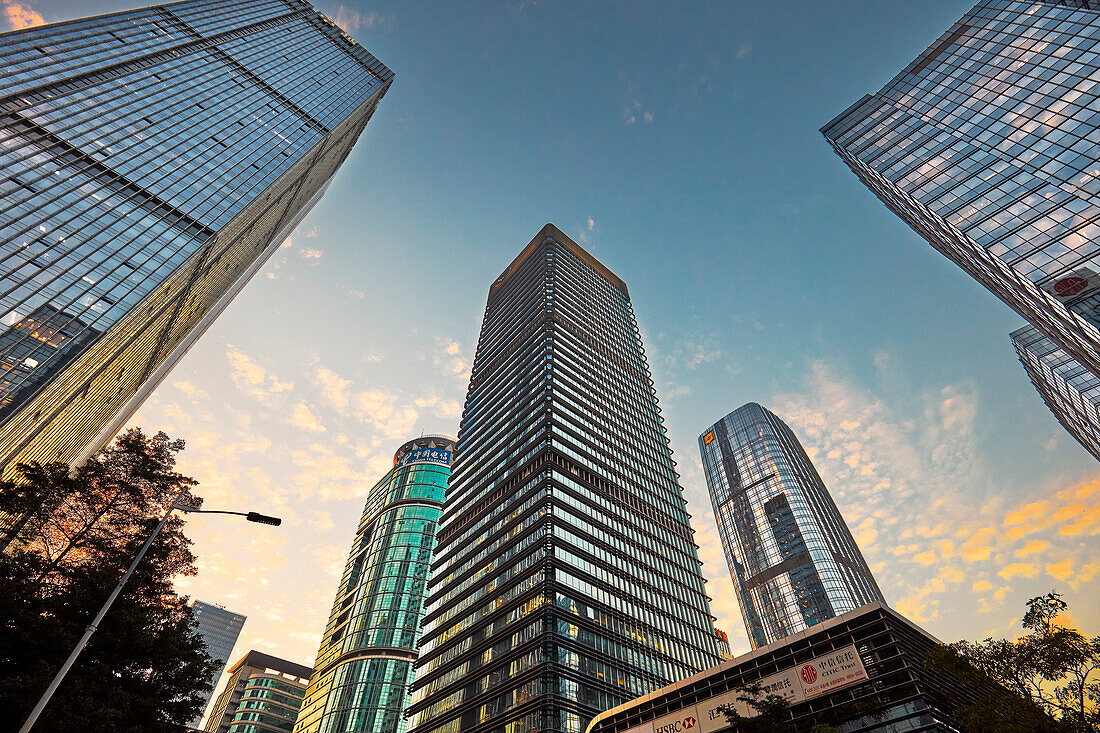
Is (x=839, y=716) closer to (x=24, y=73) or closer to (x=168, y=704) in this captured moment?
(x=168, y=704)

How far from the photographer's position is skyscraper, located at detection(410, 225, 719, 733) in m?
61.6

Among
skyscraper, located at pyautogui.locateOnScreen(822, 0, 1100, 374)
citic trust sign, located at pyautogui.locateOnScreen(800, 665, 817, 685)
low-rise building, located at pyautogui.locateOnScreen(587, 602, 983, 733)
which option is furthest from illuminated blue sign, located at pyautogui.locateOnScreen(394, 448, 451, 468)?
citic trust sign, located at pyautogui.locateOnScreen(800, 665, 817, 685)

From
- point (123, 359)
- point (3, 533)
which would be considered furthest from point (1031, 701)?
point (123, 359)

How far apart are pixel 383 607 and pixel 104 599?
91.2 metres

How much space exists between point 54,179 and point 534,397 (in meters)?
67.8

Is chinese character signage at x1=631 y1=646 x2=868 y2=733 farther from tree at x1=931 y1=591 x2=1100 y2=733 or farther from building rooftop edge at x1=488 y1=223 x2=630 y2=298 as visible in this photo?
building rooftop edge at x1=488 y1=223 x2=630 y2=298

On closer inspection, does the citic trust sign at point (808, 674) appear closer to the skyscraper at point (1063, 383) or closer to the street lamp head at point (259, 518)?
the street lamp head at point (259, 518)

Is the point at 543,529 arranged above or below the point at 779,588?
below

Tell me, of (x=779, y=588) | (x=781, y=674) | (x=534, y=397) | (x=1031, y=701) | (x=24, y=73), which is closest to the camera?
(x=1031, y=701)

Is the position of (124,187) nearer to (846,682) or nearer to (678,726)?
(678,726)

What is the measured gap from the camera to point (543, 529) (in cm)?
7212

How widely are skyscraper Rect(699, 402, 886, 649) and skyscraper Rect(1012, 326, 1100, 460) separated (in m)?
56.8

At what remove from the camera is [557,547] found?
6988 centimetres

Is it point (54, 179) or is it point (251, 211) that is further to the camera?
point (251, 211)
